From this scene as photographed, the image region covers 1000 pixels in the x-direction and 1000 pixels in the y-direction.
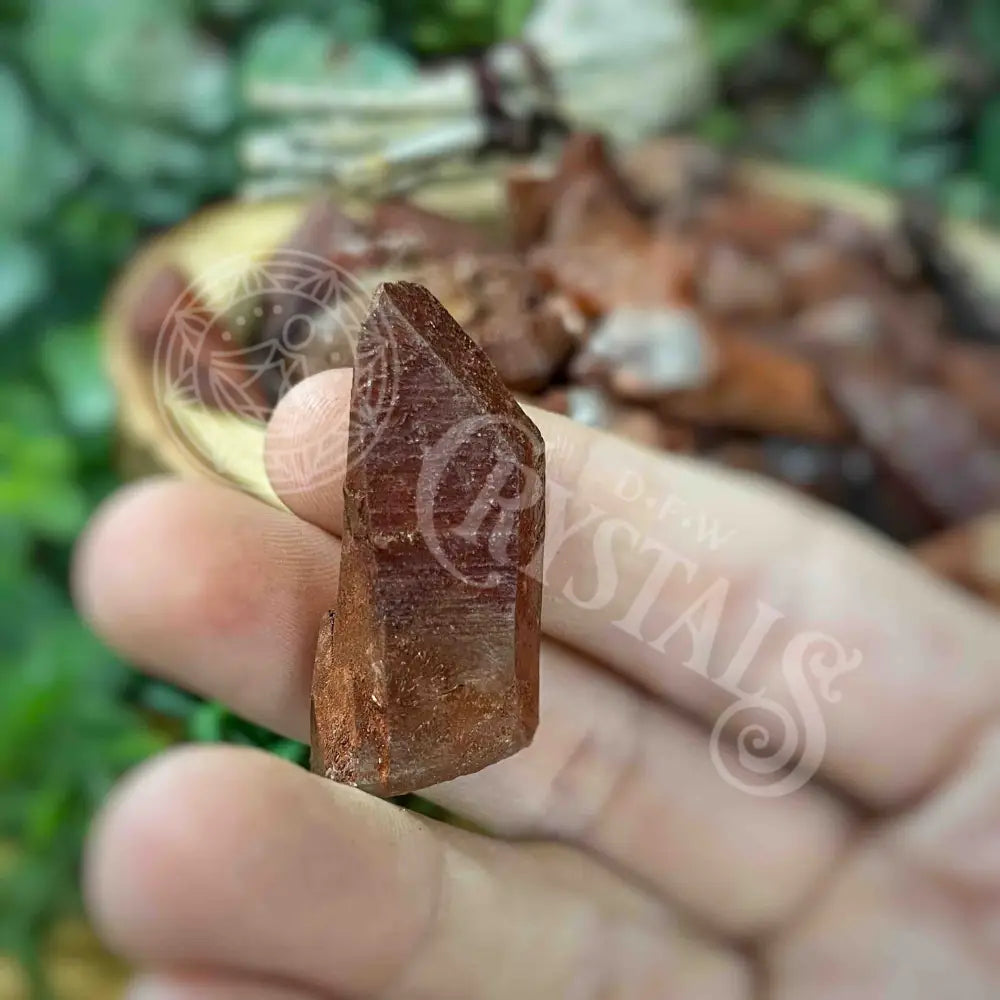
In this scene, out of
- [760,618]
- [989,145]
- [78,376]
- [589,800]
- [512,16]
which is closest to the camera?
[589,800]

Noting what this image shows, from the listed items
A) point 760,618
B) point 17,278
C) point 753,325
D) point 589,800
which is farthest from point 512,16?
point 589,800

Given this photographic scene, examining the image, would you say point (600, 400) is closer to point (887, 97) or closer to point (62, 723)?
point (62, 723)

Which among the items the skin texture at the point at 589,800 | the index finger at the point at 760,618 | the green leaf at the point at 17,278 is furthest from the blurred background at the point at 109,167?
the index finger at the point at 760,618

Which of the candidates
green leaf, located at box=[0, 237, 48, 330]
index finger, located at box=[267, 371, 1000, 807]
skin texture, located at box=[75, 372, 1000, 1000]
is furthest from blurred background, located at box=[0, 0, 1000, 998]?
index finger, located at box=[267, 371, 1000, 807]

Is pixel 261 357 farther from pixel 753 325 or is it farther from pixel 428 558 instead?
pixel 753 325

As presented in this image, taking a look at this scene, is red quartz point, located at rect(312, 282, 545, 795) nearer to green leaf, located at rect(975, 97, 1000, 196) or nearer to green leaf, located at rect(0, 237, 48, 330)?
green leaf, located at rect(0, 237, 48, 330)

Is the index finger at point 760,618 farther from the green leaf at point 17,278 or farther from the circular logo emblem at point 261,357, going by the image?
the green leaf at point 17,278
